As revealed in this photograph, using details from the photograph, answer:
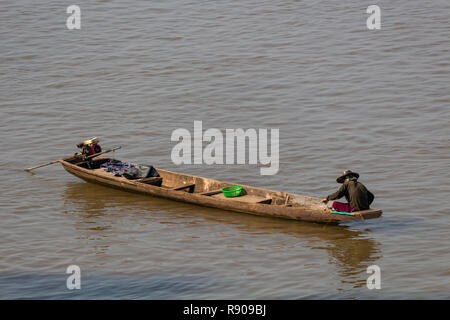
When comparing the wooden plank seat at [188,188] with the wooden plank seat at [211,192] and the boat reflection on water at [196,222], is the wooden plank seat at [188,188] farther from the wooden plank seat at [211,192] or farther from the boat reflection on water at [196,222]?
the wooden plank seat at [211,192]

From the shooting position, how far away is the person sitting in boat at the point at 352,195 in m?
16.2

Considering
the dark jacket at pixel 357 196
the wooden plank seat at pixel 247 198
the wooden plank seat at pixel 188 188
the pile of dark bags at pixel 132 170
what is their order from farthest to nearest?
the pile of dark bags at pixel 132 170 < the wooden plank seat at pixel 188 188 < the wooden plank seat at pixel 247 198 < the dark jacket at pixel 357 196

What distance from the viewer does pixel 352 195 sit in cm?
1617

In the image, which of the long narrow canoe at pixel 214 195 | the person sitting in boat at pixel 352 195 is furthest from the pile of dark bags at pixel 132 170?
the person sitting in boat at pixel 352 195

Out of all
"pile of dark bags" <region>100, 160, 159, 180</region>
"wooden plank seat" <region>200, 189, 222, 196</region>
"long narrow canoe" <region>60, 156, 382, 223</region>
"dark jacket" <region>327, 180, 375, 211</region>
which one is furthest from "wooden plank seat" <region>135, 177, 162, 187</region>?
"dark jacket" <region>327, 180, 375, 211</region>

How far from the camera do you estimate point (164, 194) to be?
1875cm

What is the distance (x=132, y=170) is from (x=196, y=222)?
8.53 ft

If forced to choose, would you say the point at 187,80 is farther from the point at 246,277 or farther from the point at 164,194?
the point at 246,277

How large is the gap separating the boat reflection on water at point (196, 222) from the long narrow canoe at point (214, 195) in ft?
0.66

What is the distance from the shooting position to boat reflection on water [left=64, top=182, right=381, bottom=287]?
15.7 m

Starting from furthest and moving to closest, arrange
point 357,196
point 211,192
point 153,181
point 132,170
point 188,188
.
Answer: point 132,170
point 153,181
point 188,188
point 211,192
point 357,196

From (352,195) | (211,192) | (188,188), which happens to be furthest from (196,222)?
(352,195)

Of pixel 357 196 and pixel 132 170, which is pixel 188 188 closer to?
pixel 132 170
